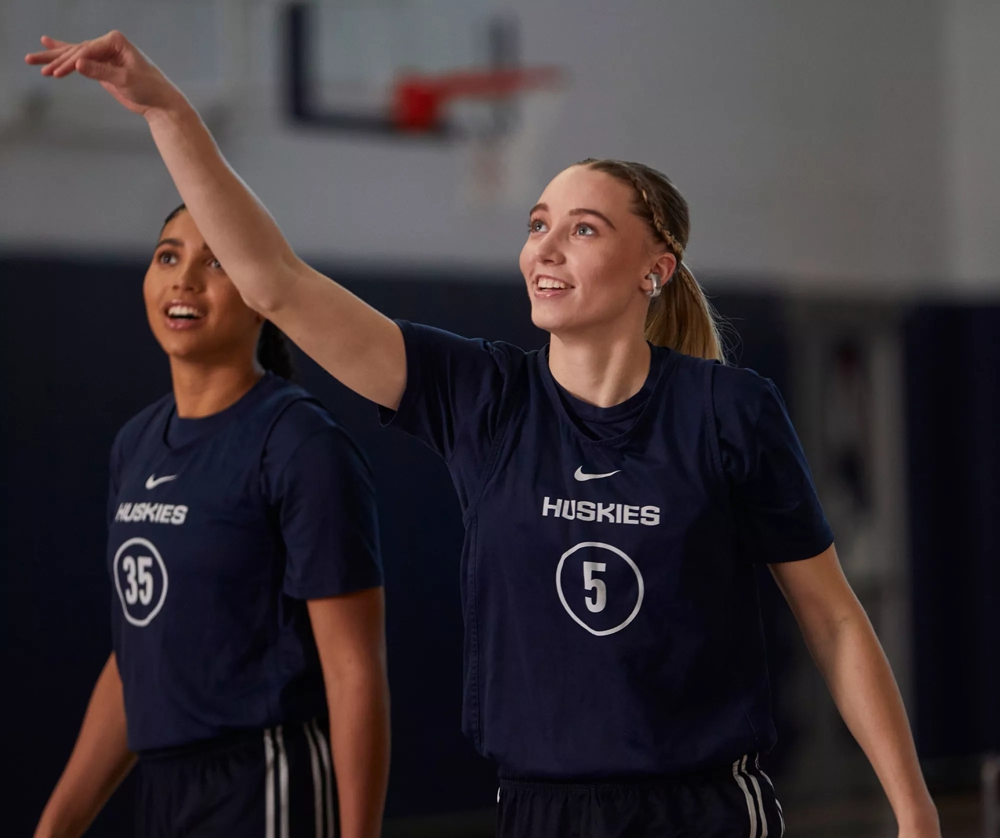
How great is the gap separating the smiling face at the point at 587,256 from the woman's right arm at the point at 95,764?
44.5 inches

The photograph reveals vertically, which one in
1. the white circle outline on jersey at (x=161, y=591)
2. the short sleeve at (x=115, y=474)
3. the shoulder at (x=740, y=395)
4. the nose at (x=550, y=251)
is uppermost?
the nose at (x=550, y=251)

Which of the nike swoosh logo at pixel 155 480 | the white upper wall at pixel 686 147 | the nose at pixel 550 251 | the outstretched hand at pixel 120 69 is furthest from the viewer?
the white upper wall at pixel 686 147

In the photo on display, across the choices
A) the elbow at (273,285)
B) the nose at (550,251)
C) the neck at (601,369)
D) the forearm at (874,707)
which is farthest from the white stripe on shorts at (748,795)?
the elbow at (273,285)

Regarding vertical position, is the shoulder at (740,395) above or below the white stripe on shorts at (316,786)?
above

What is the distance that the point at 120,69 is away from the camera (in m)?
1.72

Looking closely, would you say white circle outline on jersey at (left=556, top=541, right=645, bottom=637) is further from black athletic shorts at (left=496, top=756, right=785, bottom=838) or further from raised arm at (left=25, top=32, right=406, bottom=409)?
raised arm at (left=25, top=32, right=406, bottom=409)

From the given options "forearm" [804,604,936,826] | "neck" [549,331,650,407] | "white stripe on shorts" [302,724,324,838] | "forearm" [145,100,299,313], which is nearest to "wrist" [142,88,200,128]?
"forearm" [145,100,299,313]

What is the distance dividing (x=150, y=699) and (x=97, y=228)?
384cm

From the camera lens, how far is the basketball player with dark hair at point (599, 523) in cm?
178

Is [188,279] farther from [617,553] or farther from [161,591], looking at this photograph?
[617,553]

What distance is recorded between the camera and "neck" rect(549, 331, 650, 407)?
6.37ft

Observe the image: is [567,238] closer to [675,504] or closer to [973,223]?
[675,504]

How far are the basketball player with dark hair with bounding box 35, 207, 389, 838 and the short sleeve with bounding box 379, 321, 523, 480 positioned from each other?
341mm

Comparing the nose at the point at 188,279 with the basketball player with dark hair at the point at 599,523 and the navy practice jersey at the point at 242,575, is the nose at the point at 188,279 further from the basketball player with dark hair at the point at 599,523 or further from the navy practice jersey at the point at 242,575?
the basketball player with dark hair at the point at 599,523
